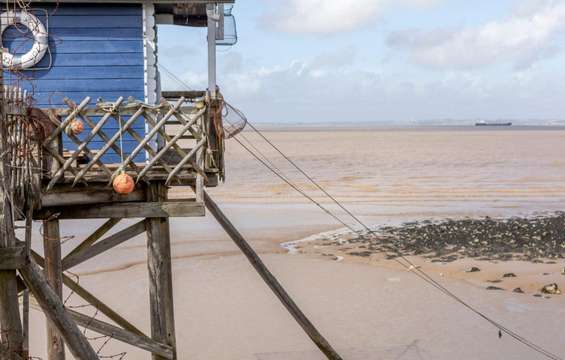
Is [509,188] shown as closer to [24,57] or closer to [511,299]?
[511,299]

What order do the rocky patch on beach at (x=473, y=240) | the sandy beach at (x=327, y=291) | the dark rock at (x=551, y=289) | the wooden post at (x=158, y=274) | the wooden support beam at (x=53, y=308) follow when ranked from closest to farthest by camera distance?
the wooden support beam at (x=53, y=308) → the wooden post at (x=158, y=274) → the sandy beach at (x=327, y=291) → the dark rock at (x=551, y=289) → the rocky patch on beach at (x=473, y=240)

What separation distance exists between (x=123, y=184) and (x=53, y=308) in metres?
2.20

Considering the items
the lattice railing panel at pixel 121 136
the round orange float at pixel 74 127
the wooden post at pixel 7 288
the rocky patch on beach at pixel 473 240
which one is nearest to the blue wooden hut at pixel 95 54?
the lattice railing panel at pixel 121 136

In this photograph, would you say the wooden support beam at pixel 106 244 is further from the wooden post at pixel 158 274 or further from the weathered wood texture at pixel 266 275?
the weathered wood texture at pixel 266 275

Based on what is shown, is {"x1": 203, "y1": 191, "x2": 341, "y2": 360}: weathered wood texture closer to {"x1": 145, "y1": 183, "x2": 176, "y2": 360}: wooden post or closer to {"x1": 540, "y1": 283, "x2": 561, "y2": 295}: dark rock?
{"x1": 145, "y1": 183, "x2": 176, "y2": 360}: wooden post

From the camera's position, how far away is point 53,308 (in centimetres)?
581

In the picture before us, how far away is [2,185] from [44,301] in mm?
1028

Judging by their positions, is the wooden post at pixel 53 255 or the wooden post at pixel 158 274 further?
the wooden post at pixel 53 255

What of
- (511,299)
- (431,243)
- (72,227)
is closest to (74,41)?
(511,299)

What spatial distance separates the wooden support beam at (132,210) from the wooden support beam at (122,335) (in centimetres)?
117

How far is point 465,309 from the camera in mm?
14758

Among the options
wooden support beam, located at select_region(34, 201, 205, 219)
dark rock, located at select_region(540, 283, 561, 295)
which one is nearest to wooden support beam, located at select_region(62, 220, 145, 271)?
wooden support beam, located at select_region(34, 201, 205, 219)

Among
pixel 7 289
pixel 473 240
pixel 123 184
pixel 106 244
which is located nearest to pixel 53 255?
pixel 106 244

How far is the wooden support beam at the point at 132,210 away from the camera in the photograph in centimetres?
821
